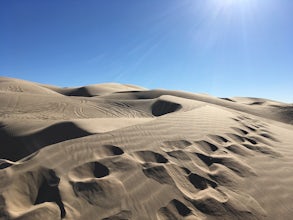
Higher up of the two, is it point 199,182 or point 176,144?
point 176,144

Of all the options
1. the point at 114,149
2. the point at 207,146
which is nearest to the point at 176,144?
the point at 207,146

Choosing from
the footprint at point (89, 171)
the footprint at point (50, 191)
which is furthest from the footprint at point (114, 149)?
the footprint at point (50, 191)

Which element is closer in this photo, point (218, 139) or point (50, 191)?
point (50, 191)

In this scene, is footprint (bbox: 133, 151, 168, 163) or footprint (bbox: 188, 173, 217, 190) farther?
footprint (bbox: 133, 151, 168, 163)

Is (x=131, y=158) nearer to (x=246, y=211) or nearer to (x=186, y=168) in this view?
(x=186, y=168)

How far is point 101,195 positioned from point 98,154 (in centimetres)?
88

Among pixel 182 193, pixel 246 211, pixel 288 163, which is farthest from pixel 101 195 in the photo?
pixel 288 163

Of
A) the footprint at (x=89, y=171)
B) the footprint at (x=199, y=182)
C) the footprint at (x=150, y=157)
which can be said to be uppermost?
the footprint at (x=150, y=157)

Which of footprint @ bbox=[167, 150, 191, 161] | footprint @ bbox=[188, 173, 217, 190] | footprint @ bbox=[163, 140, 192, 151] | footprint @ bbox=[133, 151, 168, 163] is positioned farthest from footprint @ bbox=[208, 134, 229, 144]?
footprint @ bbox=[188, 173, 217, 190]

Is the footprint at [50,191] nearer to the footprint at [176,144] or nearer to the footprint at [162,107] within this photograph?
the footprint at [176,144]

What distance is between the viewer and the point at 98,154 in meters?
3.21

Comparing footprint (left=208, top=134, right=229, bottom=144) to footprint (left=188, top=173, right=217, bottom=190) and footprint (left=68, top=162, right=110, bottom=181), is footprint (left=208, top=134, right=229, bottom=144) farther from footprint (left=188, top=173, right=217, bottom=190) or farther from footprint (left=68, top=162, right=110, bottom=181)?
footprint (left=68, top=162, right=110, bottom=181)

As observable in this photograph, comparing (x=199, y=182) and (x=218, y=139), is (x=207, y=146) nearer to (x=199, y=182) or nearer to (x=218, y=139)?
(x=218, y=139)

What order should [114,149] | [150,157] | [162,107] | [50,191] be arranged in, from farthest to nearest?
[162,107] → [114,149] → [150,157] → [50,191]
